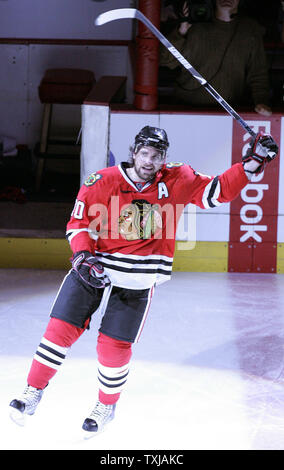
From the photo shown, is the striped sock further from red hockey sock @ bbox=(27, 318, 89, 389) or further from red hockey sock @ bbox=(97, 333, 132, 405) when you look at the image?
red hockey sock @ bbox=(27, 318, 89, 389)

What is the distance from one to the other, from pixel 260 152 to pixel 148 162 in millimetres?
474

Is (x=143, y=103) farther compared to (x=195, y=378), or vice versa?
(x=143, y=103)

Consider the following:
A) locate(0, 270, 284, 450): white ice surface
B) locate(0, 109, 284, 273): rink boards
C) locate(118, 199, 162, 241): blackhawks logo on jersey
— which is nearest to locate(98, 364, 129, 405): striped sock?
locate(0, 270, 284, 450): white ice surface

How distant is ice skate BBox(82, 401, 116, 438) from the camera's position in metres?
3.65

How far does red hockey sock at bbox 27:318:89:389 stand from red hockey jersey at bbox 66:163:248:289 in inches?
11.9

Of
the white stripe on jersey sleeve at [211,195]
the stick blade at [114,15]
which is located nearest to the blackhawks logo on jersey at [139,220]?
the white stripe on jersey sleeve at [211,195]

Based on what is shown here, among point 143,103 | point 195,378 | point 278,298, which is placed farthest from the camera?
point 143,103

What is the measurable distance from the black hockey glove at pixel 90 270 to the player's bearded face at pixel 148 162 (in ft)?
1.40

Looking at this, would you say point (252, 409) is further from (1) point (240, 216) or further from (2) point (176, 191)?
(1) point (240, 216)

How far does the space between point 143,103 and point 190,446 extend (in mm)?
3384

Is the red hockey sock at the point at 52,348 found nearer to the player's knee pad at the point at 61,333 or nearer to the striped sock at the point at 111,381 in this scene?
the player's knee pad at the point at 61,333

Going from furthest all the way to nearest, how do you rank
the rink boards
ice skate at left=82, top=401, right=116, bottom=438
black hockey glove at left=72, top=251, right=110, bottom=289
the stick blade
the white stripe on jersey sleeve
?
the rink boards
the stick blade
the white stripe on jersey sleeve
ice skate at left=82, top=401, right=116, bottom=438
black hockey glove at left=72, top=251, right=110, bottom=289

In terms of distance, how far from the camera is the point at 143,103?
6.38 meters
